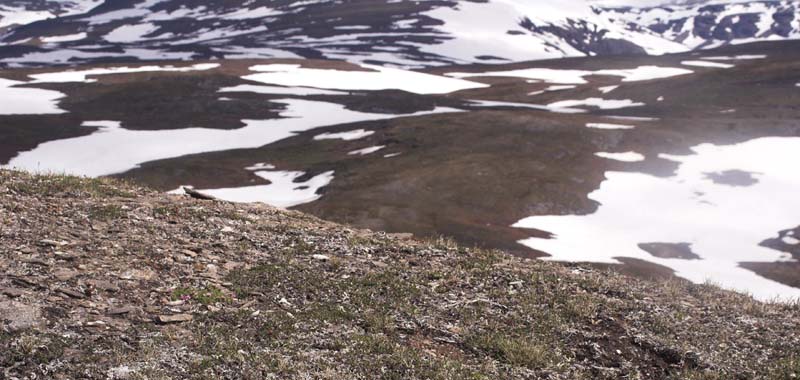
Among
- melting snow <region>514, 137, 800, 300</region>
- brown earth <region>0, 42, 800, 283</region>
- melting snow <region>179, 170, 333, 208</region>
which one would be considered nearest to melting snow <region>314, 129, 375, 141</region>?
brown earth <region>0, 42, 800, 283</region>

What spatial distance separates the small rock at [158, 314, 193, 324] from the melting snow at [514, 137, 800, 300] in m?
46.9

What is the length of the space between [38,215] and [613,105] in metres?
142

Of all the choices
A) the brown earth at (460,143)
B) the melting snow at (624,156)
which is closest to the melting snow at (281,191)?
the brown earth at (460,143)

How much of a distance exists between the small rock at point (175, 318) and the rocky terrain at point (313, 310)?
3 cm

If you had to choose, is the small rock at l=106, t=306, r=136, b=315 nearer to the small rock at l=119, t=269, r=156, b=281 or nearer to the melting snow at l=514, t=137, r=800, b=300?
the small rock at l=119, t=269, r=156, b=281

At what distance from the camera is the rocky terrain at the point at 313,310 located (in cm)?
1315

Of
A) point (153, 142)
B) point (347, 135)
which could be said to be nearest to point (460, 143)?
point (347, 135)

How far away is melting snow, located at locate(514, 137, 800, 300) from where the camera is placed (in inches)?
2419

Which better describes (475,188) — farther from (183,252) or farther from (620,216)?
(183,252)

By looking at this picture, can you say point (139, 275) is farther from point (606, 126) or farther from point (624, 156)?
point (606, 126)

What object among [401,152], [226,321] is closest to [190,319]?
[226,321]

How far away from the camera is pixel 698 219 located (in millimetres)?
72500

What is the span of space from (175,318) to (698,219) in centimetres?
6730

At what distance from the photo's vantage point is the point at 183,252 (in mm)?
17766
